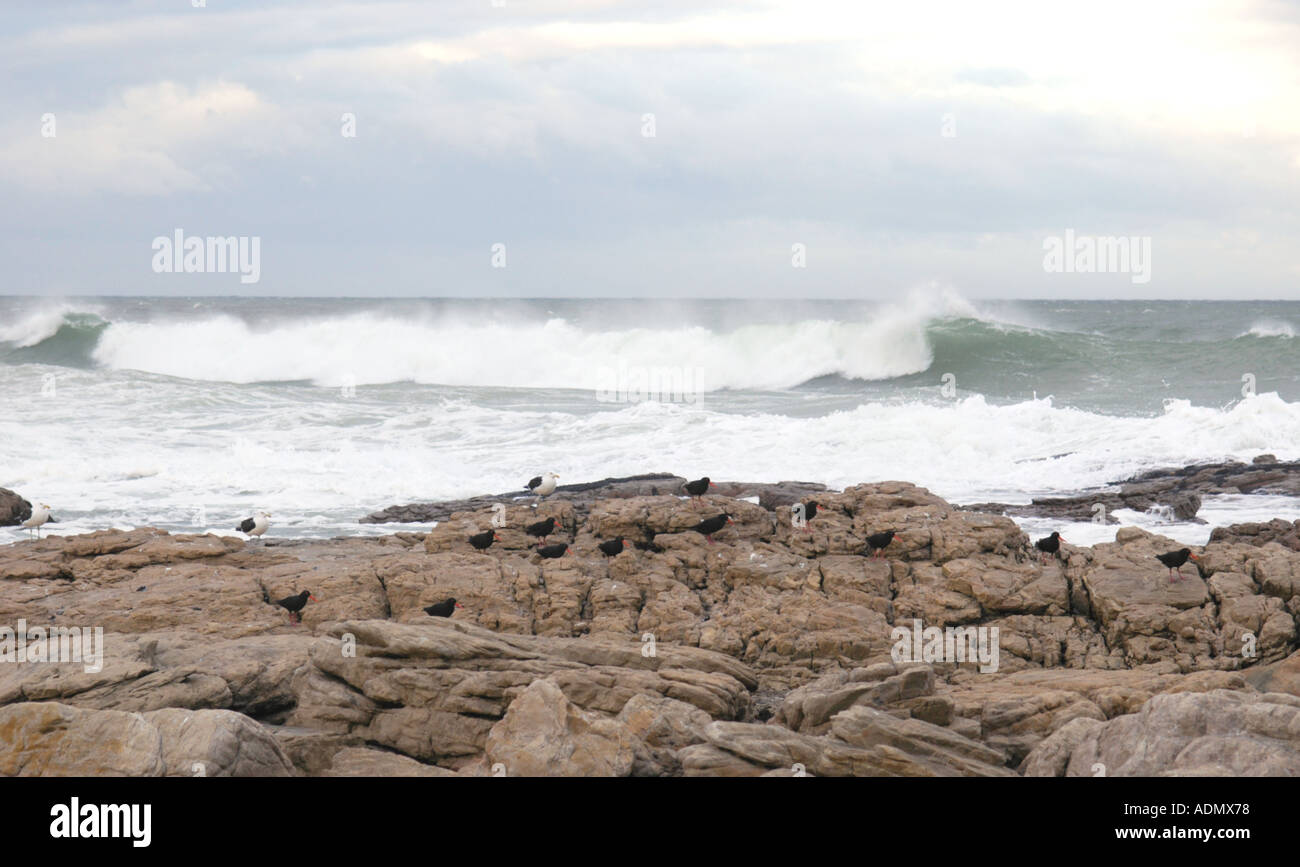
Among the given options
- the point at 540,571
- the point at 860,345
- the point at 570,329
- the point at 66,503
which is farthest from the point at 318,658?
the point at 570,329

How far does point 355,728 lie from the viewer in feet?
26.6

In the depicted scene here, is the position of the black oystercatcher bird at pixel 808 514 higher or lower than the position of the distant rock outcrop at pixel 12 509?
higher

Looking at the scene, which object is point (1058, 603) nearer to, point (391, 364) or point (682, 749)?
point (682, 749)

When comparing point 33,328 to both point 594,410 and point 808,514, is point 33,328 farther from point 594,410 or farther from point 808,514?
point 808,514

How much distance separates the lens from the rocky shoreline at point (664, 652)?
22.7 ft

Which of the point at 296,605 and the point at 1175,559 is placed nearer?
the point at 1175,559

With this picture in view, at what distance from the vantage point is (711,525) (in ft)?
42.1

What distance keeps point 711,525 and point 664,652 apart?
3099 millimetres

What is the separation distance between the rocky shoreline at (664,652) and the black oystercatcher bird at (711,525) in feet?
0.30

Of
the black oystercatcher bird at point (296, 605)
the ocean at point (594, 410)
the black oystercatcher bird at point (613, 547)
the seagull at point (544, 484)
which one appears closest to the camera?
the black oystercatcher bird at point (296, 605)

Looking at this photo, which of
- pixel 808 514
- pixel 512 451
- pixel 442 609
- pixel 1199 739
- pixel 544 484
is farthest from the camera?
pixel 512 451

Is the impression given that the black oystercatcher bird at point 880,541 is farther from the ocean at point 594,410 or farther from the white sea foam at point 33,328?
the white sea foam at point 33,328

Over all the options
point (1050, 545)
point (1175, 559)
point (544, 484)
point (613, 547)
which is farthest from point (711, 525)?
point (1175, 559)

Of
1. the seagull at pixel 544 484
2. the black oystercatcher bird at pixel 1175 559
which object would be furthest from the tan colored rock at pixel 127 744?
the seagull at pixel 544 484
